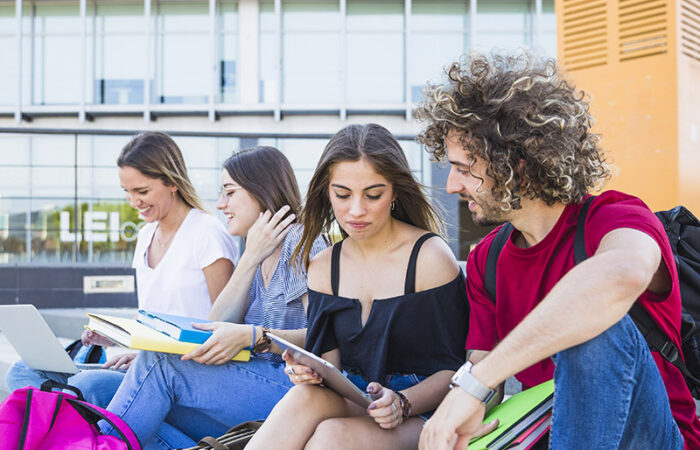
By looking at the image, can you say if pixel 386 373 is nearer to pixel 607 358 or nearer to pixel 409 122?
pixel 607 358

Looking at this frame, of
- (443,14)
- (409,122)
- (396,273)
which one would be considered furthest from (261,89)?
(396,273)

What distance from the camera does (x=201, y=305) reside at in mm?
2744

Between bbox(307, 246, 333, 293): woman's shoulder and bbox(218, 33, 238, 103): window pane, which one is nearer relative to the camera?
bbox(307, 246, 333, 293): woman's shoulder

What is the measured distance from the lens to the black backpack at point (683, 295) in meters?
1.50

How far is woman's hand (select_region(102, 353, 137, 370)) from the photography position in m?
2.59

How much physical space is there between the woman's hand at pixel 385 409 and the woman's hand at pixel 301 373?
0.15 meters

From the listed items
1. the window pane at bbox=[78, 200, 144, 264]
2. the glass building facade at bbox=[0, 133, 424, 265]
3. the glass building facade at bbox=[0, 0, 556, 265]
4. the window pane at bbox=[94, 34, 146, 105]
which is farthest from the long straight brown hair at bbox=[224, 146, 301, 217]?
the window pane at bbox=[94, 34, 146, 105]

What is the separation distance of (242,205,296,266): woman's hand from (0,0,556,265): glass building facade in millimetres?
12089

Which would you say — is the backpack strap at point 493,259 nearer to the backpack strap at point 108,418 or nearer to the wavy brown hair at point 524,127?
the wavy brown hair at point 524,127

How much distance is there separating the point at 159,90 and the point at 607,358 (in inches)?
601

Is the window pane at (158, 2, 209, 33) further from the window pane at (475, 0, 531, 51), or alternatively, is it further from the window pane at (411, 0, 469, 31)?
the window pane at (475, 0, 531, 51)

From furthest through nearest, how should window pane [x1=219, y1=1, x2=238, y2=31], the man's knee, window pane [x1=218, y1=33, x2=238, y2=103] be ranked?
1. window pane [x1=219, y1=1, x2=238, y2=31]
2. window pane [x1=218, y1=33, x2=238, y2=103]
3. the man's knee

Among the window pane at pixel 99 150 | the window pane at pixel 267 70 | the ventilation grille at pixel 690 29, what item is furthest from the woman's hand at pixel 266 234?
the window pane at pixel 267 70

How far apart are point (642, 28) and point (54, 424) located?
497cm
